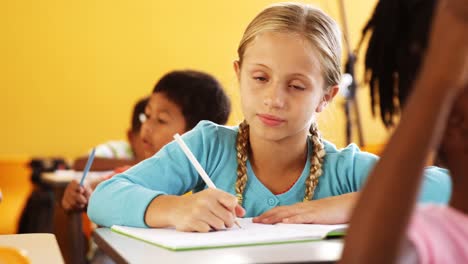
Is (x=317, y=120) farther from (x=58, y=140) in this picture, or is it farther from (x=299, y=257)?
(x=58, y=140)

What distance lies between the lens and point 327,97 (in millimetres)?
1720

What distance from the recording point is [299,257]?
3.32 ft

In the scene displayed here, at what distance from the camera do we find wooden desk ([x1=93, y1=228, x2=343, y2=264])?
3.29ft

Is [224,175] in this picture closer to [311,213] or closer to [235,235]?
[311,213]

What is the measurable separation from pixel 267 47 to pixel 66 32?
11.7 ft

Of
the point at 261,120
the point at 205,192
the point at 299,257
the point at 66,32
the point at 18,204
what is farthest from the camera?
the point at 66,32

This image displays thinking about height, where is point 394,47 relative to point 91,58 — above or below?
above

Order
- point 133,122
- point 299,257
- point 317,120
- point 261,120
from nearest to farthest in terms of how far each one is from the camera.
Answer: point 299,257
point 261,120
point 317,120
point 133,122

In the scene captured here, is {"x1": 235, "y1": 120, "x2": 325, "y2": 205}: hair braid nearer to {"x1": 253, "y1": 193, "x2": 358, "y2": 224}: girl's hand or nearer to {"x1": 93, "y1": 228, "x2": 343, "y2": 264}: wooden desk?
{"x1": 253, "y1": 193, "x2": 358, "y2": 224}: girl's hand

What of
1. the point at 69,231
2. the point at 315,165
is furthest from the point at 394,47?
the point at 69,231

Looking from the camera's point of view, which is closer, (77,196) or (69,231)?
(77,196)

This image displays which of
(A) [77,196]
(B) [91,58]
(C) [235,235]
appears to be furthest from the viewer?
(B) [91,58]

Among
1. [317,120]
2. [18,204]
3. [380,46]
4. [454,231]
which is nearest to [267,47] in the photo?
[317,120]

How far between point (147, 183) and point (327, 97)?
442 mm
